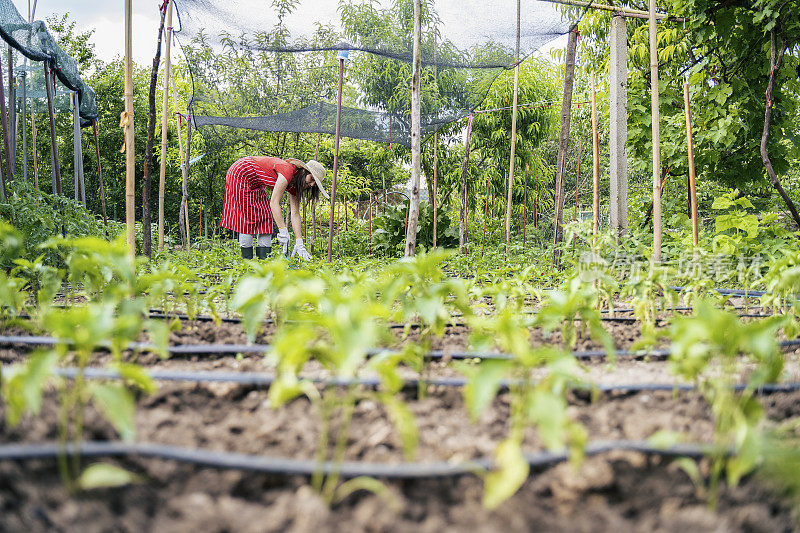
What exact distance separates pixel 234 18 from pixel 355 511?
4.04 m

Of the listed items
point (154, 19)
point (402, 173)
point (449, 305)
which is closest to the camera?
point (449, 305)

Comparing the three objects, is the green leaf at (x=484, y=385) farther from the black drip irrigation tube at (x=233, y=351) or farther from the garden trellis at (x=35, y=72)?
the garden trellis at (x=35, y=72)

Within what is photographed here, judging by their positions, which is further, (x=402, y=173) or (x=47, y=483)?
(x=402, y=173)

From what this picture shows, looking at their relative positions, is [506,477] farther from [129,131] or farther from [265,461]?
[129,131]

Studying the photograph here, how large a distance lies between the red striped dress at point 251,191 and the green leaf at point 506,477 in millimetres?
4223

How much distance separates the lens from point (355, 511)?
2.43 feet

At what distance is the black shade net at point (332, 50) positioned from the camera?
12.9 ft

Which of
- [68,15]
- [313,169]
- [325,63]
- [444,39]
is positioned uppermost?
[68,15]

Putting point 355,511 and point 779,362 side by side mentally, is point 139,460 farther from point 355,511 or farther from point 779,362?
point 779,362

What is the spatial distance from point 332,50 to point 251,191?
148 cm

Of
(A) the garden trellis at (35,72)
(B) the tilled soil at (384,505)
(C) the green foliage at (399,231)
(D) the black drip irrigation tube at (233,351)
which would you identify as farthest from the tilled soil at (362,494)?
(C) the green foliage at (399,231)

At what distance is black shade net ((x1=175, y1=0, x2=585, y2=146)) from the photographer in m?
3.92

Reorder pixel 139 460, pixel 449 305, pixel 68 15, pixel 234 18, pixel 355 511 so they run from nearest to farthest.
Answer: pixel 355 511 → pixel 139 460 → pixel 449 305 → pixel 234 18 → pixel 68 15

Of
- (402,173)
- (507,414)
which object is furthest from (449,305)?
(402,173)
